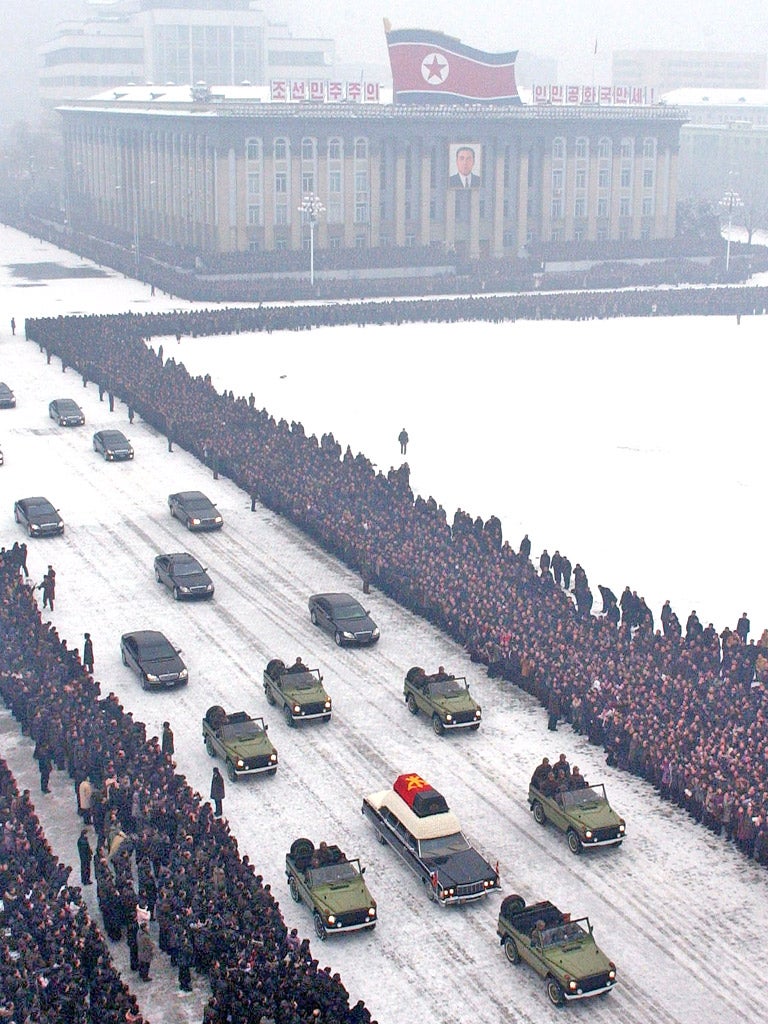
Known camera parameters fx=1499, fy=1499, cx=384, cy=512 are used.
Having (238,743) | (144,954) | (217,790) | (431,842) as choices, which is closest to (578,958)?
(431,842)

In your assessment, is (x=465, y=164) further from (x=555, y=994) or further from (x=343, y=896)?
(x=555, y=994)

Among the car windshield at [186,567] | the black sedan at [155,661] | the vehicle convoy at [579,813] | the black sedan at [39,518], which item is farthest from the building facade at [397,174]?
the vehicle convoy at [579,813]

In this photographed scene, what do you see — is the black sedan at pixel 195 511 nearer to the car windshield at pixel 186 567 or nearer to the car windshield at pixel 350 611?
the car windshield at pixel 186 567

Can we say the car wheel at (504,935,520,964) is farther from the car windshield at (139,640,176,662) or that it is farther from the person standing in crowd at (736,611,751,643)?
the person standing in crowd at (736,611,751,643)

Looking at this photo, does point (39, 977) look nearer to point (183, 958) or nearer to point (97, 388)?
point (183, 958)

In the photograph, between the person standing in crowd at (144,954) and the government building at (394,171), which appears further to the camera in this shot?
the government building at (394,171)

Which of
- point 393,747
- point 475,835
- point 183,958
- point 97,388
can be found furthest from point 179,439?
point 183,958
